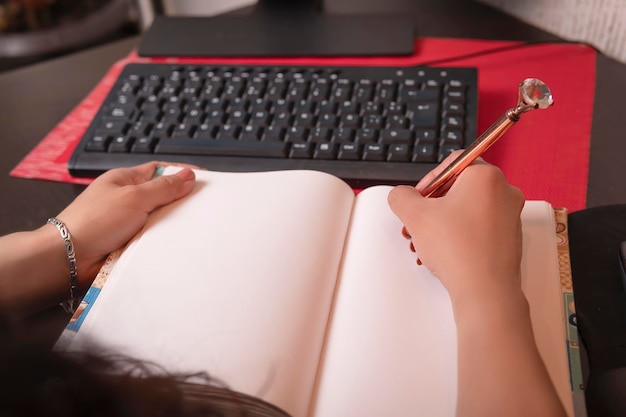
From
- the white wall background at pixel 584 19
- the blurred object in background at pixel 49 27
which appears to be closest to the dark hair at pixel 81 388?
the white wall background at pixel 584 19

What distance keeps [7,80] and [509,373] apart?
79 cm

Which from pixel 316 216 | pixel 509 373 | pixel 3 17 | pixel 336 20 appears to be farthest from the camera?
pixel 3 17

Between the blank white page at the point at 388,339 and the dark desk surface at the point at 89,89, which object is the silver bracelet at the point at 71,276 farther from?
the blank white page at the point at 388,339

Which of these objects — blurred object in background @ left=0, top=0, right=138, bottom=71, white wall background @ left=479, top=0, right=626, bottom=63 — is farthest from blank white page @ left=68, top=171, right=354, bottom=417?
blurred object in background @ left=0, top=0, right=138, bottom=71

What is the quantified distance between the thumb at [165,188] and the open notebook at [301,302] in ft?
0.04

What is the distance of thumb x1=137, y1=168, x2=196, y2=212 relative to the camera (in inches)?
23.3

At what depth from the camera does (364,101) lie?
708 mm

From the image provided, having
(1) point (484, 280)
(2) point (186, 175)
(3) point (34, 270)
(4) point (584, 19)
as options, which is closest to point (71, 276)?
(3) point (34, 270)

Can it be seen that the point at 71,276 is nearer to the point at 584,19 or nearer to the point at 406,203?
the point at 406,203

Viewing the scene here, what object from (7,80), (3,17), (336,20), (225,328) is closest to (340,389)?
(225,328)

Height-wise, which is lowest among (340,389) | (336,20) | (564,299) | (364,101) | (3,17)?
(340,389)

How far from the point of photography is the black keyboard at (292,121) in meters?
0.65

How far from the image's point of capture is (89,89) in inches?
34.4

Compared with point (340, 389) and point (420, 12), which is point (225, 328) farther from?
point (420, 12)
